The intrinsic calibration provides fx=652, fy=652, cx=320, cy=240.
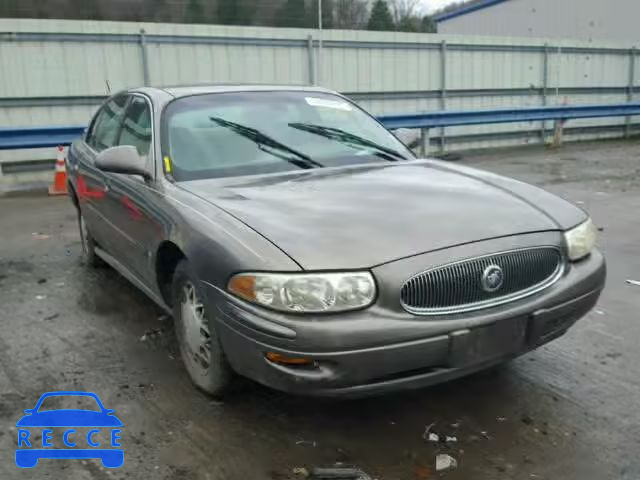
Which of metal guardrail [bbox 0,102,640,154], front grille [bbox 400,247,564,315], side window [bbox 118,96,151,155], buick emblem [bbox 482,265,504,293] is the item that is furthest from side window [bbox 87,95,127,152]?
metal guardrail [bbox 0,102,640,154]

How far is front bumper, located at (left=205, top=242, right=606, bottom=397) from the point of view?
2.54m

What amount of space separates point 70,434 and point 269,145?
1961 millimetres

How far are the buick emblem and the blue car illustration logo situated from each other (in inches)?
68.2

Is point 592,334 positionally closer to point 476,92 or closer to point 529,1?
point 476,92

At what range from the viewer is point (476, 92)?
1465 centimetres

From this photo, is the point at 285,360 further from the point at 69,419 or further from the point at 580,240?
the point at 580,240

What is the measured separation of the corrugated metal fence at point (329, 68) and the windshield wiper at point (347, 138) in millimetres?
6324

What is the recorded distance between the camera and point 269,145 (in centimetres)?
399

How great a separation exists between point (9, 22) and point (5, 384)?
8.54m

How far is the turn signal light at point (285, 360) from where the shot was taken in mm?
2590

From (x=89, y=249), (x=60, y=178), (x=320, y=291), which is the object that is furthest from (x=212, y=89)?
(x=60, y=178)

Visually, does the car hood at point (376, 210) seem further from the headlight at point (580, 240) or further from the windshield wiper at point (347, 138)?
the windshield wiper at point (347, 138)

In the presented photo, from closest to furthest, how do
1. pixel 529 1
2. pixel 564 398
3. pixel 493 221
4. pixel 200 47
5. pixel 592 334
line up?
pixel 493 221, pixel 564 398, pixel 592 334, pixel 200 47, pixel 529 1

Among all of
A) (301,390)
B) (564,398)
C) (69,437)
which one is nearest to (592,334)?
(564,398)
